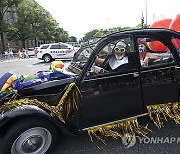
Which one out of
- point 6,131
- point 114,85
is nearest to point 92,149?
point 114,85

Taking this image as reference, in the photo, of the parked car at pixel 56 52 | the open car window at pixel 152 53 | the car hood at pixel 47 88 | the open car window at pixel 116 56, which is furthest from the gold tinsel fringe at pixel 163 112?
the parked car at pixel 56 52

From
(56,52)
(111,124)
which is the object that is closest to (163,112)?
(111,124)

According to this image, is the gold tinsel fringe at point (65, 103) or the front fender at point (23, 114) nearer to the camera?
the front fender at point (23, 114)

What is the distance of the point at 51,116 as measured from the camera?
3.13 meters

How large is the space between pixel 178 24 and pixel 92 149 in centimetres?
527

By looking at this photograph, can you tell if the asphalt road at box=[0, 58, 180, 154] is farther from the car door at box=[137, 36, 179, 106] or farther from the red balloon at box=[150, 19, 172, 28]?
the red balloon at box=[150, 19, 172, 28]

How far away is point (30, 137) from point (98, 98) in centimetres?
107

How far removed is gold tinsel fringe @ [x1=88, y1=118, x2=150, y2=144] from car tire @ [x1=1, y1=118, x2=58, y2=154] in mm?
605

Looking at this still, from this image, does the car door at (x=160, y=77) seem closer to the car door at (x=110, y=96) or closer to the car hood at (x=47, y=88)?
the car door at (x=110, y=96)

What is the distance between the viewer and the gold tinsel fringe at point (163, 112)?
3.69 meters

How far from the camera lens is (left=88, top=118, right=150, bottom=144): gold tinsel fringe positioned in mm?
3473

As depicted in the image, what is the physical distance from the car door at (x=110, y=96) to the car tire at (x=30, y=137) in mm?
510

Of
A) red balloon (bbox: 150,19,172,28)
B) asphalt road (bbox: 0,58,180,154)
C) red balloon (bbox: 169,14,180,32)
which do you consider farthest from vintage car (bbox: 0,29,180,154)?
red balloon (bbox: 150,19,172,28)

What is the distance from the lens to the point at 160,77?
143 inches
